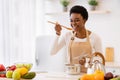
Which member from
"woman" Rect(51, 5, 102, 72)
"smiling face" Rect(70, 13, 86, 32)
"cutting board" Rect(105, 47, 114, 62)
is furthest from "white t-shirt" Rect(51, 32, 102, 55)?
"cutting board" Rect(105, 47, 114, 62)

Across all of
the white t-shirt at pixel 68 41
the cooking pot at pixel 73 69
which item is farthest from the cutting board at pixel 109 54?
the cooking pot at pixel 73 69

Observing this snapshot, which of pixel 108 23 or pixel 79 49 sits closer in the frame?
pixel 79 49

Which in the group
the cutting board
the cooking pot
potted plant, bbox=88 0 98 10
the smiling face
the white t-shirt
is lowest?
the cooking pot

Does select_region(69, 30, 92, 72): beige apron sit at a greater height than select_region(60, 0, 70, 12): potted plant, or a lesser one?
lesser

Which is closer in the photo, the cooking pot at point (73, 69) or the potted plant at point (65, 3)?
the cooking pot at point (73, 69)

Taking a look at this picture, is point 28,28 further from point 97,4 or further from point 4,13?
point 97,4

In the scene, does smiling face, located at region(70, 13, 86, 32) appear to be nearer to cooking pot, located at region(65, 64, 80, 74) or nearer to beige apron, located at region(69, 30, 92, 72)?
beige apron, located at region(69, 30, 92, 72)

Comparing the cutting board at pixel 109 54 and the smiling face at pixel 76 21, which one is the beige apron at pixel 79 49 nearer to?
the smiling face at pixel 76 21

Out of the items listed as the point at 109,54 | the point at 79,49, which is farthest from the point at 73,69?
the point at 109,54

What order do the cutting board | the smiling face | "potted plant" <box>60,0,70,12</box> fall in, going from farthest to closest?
"potted plant" <box>60,0,70,12</box> → the cutting board → the smiling face

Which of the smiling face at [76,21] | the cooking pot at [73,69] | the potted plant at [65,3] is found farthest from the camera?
the potted plant at [65,3]

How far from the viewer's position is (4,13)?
2.93 m

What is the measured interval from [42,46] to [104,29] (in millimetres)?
972

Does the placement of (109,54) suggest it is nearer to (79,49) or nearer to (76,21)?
(79,49)
